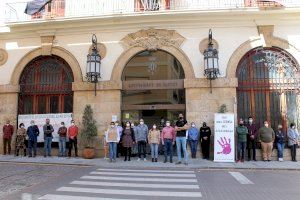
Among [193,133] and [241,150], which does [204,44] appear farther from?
[241,150]

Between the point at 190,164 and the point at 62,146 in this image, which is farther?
the point at 62,146

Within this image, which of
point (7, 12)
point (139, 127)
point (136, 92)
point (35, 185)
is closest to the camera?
point (35, 185)

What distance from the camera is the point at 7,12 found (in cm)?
1791

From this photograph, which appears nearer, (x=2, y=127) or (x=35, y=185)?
(x=35, y=185)

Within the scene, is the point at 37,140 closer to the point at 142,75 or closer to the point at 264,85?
the point at 142,75

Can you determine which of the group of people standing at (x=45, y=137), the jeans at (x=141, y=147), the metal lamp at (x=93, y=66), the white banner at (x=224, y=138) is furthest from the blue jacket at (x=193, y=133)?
the group of people standing at (x=45, y=137)

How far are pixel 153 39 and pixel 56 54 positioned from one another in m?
4.95

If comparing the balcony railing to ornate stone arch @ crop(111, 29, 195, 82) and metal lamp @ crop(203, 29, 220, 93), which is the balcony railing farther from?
metal lamp @ crop(203, 29, 220, 93)

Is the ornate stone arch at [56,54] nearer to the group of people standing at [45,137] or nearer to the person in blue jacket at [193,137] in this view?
the group of people standing at [45,137]

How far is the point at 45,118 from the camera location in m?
16.9

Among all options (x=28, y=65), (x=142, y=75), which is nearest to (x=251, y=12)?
(x=142, y=75)

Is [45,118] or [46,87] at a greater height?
[46,87]

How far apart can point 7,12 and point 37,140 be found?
22.6 ft

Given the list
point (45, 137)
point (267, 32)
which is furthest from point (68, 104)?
point (267, 32)
